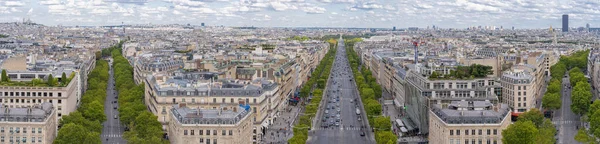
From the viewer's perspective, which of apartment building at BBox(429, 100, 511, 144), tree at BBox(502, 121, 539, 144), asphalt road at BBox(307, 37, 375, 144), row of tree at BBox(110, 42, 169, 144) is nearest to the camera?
tree at BBox(502, 121, 539, 144)

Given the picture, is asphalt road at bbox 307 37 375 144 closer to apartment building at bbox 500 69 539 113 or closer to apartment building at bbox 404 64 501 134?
apartment building at bbox 404 64 501 134

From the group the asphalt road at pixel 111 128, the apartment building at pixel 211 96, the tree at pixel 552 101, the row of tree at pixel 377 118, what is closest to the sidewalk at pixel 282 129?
the apartment building at pixel 211 96

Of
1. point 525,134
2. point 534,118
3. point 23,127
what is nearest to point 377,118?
point 534,118

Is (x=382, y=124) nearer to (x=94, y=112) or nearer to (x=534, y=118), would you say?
(x=534, y=118)

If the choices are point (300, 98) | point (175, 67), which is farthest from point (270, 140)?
point (175, 67)

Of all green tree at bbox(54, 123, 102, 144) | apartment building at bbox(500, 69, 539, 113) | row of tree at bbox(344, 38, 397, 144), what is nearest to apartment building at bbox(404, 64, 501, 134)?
row of tree at bbox(344, 38, 397, 144)
